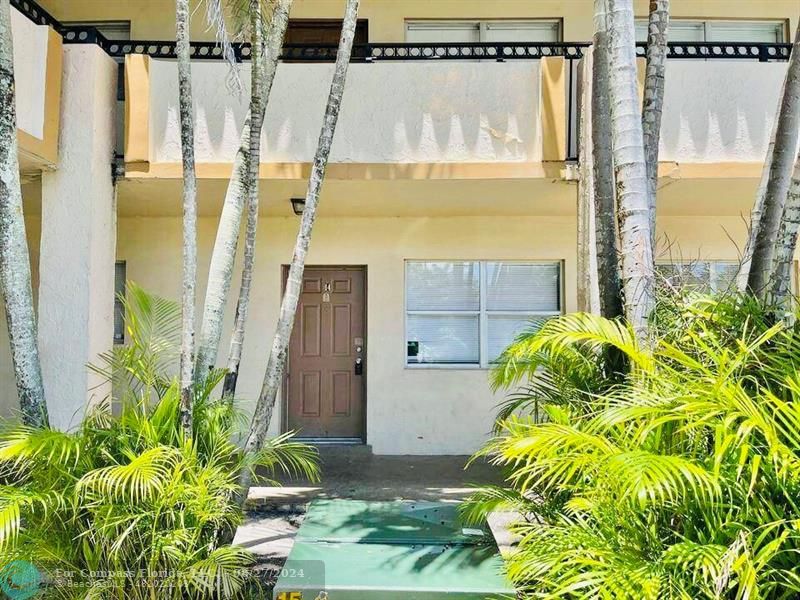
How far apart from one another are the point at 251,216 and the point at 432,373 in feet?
12.4

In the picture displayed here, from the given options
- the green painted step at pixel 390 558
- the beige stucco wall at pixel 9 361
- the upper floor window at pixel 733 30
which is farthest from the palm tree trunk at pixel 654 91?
the beige stucco wall at pixel 9 361

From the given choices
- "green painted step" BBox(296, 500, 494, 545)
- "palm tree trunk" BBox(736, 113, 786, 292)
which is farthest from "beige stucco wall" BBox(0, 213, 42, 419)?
"palm tree trunk" BBox(736, 113, 786, 292)

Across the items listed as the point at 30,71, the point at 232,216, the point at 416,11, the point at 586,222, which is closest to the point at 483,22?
the point at 416,11

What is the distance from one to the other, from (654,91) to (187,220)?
10.9ft

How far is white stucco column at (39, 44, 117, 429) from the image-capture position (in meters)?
5.35

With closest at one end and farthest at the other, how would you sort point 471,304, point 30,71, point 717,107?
point 30,71 < point 717,107 < point 471,304

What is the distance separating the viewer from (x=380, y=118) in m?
5.81

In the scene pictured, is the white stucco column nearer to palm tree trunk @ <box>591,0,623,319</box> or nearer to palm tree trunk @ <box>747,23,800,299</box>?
palm tree trunk @ <box>591,0,623,319</box>

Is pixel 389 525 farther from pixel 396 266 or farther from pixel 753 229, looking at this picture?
pixel 396 266

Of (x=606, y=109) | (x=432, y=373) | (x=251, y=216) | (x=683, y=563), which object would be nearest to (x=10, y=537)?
(x=251, y=216)

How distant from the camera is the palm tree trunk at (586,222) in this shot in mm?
4379

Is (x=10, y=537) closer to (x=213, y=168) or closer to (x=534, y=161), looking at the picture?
(x=213, y=168)

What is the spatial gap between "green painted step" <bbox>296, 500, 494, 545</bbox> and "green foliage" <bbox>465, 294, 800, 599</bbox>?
2.32 feet

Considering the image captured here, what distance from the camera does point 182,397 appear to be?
3.61m
